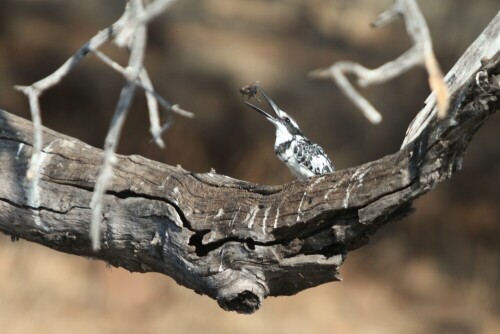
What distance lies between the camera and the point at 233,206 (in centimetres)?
263

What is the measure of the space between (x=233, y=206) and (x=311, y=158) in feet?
4.16

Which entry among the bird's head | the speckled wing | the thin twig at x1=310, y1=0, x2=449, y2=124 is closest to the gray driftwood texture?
the thin twig at x1=310, y1=0, x2=449, y2=124

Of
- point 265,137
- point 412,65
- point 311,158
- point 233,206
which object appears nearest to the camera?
point 412,65

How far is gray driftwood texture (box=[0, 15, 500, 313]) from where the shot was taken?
7.16 ft

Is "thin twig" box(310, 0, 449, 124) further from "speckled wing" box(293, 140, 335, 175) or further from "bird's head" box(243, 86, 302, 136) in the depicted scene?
"bird's head" box(243, 86, 302, 136)

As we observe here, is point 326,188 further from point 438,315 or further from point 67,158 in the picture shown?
point 438,315

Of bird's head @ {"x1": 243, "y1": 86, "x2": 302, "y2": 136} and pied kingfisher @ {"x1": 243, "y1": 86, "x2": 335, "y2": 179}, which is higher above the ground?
bird's head @ {"x1": 243, "y1": 86, "x2": 302, "y2": 136}

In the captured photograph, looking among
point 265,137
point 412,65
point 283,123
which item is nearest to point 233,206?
point 412,65

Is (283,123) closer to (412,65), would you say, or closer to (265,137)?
(265,137)

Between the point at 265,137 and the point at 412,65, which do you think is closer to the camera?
the point at 412,65

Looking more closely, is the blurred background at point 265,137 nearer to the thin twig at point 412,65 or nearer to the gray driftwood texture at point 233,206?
the gray driftwood texture at point 233,206

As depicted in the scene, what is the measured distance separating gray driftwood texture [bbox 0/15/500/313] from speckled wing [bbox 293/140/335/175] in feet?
3.60

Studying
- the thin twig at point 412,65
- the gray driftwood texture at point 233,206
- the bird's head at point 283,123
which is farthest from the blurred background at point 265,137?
the thin twig at point 412,65

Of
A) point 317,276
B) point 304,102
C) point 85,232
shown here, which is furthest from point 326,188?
point 304,102
